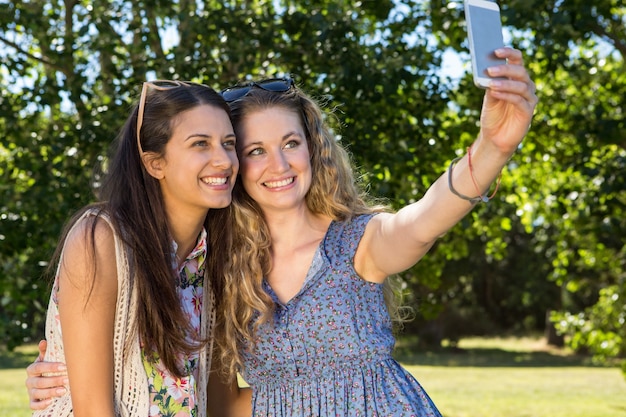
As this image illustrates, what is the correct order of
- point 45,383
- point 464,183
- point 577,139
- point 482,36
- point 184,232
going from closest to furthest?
1. point 482,36
2. point 464,183
3. point 45,383
4. point 184,232
5. point 577,139

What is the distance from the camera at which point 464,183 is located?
7.98 ft

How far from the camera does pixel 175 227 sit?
2916mm

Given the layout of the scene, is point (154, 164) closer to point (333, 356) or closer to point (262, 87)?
point (262, 87)

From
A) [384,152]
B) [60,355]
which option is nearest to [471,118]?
[384,152]

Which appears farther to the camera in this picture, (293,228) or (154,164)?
(293,228)

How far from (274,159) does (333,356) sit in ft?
2.19

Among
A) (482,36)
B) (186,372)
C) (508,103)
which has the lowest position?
(186,372)

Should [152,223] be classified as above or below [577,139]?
below

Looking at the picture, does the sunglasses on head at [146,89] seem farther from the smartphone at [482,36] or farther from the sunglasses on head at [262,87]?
the smartphone at [482,36]

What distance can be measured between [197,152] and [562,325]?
8.57 metres

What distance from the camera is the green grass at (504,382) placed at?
44.5ft

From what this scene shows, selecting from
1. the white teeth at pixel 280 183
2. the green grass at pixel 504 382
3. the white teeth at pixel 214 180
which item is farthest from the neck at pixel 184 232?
the green grass at pixel 504 382

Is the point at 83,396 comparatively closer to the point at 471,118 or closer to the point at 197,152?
the point at 197,152

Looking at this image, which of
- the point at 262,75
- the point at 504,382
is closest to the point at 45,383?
the point at 262,75
